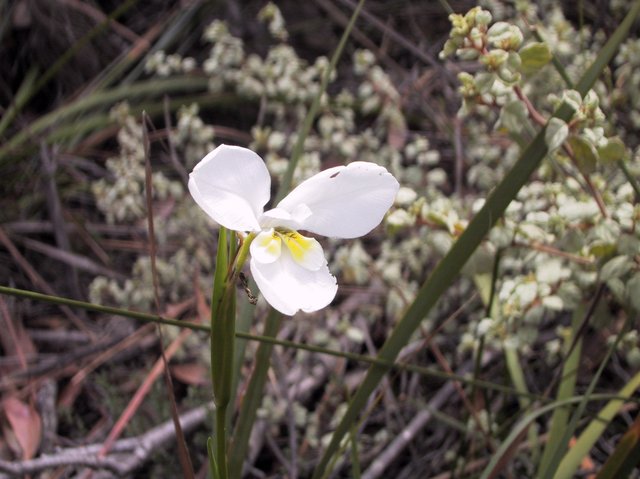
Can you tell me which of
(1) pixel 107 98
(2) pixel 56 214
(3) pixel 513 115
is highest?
(3) pixel 513 115

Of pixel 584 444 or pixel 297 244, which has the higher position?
pixel 297 244

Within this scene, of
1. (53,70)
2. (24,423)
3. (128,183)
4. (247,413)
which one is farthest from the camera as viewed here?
(53,70)

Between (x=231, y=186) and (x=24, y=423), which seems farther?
(x=24, y=423)

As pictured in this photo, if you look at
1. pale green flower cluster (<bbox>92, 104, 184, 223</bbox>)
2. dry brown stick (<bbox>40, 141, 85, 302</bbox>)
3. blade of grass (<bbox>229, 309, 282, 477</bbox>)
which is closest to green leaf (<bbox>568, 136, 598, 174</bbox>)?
blade of grass (<bbox>229, 309, 282, 477</bbox>)

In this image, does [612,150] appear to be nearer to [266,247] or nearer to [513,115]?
[513,115]

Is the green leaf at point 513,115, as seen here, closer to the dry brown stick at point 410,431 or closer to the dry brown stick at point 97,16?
the dry brown stick at point 410,431

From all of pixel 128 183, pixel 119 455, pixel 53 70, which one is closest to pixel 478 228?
pixel 119 455

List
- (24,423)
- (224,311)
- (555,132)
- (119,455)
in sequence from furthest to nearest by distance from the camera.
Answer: (24,423), (119,455), (555,132), (224,311)
